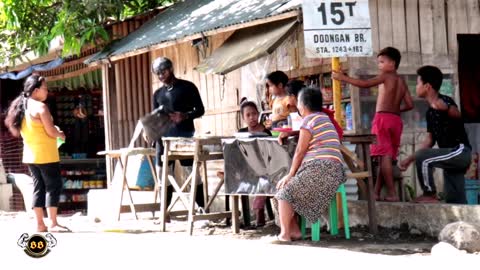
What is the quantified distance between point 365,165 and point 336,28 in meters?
1.39

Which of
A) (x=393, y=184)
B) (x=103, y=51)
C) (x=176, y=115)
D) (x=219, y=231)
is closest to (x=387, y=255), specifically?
(x=393, y=184)

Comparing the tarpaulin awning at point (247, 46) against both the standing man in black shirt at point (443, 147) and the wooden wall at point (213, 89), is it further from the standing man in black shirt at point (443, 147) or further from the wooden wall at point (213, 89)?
the standing man in black shirt at point (443, 147)

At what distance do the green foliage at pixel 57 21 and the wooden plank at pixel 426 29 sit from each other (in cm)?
487

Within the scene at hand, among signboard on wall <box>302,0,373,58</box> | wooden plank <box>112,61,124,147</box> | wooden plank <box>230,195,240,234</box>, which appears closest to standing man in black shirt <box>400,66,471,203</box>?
signboard on wall <box>302,0,373,58</box>

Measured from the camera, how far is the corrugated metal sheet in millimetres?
9625

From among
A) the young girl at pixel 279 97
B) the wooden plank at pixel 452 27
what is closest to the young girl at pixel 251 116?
the young girl at pixel 279 97

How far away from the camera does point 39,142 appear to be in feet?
32.0

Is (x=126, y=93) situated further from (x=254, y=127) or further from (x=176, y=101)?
(x=254, y=127)

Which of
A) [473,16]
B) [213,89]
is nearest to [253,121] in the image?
[213,89]

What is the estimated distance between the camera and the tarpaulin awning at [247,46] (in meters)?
9.13

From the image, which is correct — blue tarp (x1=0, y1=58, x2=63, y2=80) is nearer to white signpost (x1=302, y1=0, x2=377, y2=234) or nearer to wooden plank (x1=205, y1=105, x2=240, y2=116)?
wooden plank (x1=205, y1=105, x2=240, y2=116)

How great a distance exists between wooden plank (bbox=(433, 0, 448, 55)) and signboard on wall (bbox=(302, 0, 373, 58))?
209 cm

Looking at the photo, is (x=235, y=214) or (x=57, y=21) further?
(x=57, y=21)

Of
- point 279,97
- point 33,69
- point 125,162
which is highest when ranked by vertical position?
point 33,69
